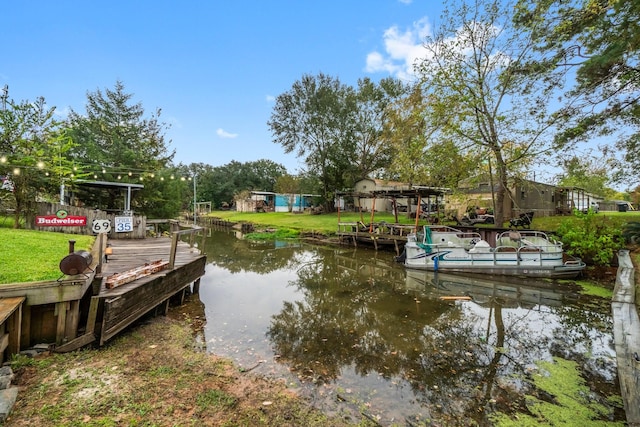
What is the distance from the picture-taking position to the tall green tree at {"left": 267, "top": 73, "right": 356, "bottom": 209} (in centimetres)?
3209

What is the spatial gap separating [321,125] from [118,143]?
20095 millimetres

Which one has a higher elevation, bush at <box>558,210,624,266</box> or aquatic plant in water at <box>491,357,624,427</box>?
bush at <box>558,210,624,266</box>

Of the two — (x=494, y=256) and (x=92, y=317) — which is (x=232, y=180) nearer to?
(x=494, y=256)

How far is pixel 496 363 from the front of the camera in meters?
4.86

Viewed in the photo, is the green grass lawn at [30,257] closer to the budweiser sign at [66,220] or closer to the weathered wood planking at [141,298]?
the weathered wood planking at [141,298]

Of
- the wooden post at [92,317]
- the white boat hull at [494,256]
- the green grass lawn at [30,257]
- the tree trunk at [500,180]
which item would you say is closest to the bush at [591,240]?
the white boat hull at [494,256]

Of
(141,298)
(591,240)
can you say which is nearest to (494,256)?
(591,240)

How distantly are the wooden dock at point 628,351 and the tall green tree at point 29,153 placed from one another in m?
14.4

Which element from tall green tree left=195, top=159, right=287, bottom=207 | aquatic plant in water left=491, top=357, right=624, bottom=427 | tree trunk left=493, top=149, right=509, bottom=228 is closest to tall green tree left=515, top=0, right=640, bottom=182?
tree trunk left=493, top=149, right=509, bottom=228

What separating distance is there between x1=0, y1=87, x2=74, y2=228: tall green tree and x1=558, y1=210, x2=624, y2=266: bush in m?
18.7

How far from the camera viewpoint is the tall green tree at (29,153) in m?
10.2

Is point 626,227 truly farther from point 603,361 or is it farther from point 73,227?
point 73,227

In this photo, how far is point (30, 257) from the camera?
19.6 ft

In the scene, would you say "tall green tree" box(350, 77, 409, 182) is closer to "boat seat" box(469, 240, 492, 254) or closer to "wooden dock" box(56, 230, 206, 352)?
"boat seat" box(469, 240, 492, 254)
